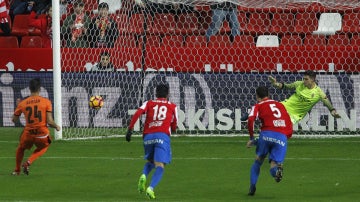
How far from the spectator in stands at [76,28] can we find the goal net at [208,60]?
0.08 feet

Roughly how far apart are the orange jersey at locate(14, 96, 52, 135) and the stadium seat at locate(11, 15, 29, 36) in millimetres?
10547

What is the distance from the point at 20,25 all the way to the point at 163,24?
429 centimetres

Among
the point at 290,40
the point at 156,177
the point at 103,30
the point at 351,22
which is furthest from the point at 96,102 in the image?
the point at 156,177

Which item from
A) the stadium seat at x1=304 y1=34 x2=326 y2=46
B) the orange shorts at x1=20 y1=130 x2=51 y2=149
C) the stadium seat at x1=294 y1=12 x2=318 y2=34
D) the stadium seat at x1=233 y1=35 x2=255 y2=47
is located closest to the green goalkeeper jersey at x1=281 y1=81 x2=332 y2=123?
the stadium seat at x1=304 y1=34 x2=326 y2=46

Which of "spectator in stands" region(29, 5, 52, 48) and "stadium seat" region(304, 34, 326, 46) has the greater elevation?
"spectator in stands" region(29, 5, 52, 48)

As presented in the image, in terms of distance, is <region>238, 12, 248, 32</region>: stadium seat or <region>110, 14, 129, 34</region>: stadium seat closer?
<region>110, 14, 129, 34</region>: stadium seat

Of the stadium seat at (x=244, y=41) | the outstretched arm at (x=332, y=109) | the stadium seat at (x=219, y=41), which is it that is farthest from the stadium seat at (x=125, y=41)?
the outstretched arm at (x=332, y=109)

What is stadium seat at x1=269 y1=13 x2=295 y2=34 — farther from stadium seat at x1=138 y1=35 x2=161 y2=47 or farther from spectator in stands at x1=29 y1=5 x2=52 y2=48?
spectator in stands at x1=29 y1=5 x2=52 y2=48

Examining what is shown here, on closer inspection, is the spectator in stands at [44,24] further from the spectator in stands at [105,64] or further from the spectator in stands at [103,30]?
the spectator in stands at [105,64]

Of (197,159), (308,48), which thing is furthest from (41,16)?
(197,159)

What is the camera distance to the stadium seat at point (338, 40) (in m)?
24.0

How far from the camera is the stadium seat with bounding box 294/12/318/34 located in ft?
80.2

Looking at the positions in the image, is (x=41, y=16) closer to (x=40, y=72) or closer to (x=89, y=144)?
(x=40, y=72)

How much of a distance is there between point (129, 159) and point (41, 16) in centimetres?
845
